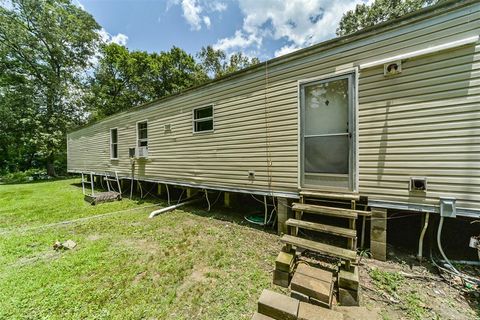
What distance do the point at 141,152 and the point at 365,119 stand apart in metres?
7.30

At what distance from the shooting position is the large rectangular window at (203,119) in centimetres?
546

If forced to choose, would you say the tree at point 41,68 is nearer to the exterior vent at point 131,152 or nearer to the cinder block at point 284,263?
the exterior vent at point 131,152

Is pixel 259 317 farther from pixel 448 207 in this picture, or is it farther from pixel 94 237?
pixel 94 237

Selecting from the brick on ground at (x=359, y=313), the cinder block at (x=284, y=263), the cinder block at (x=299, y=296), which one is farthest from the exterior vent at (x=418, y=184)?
the cinder block at (x=299, y=296)

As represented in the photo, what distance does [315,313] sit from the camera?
1905 mm

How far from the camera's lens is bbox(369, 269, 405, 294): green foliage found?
244cm

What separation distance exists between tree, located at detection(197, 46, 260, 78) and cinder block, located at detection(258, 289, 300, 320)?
69.3 ft

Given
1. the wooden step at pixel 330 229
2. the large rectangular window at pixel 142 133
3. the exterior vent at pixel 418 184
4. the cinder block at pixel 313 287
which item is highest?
the large rectangular window at pixel 142 133

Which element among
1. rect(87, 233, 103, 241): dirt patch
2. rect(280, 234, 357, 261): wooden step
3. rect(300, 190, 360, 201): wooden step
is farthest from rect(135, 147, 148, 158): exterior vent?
rect(280, 234, 357, 261): wooden step

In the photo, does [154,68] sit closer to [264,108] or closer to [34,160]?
[34,160]

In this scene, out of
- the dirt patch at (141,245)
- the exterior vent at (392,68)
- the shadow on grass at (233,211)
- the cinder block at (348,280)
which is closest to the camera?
the cinder block at (348,280)

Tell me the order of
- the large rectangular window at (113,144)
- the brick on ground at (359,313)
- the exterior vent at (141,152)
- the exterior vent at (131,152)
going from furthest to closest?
1. the large rectangular window at (113,144)
2. the exterior vent at (131,152)
3. the exterior vent at (141,152)
4. the brick on ground at (359,313)

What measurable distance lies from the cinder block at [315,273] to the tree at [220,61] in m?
20.7

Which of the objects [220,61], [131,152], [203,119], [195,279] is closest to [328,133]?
[195,279]
